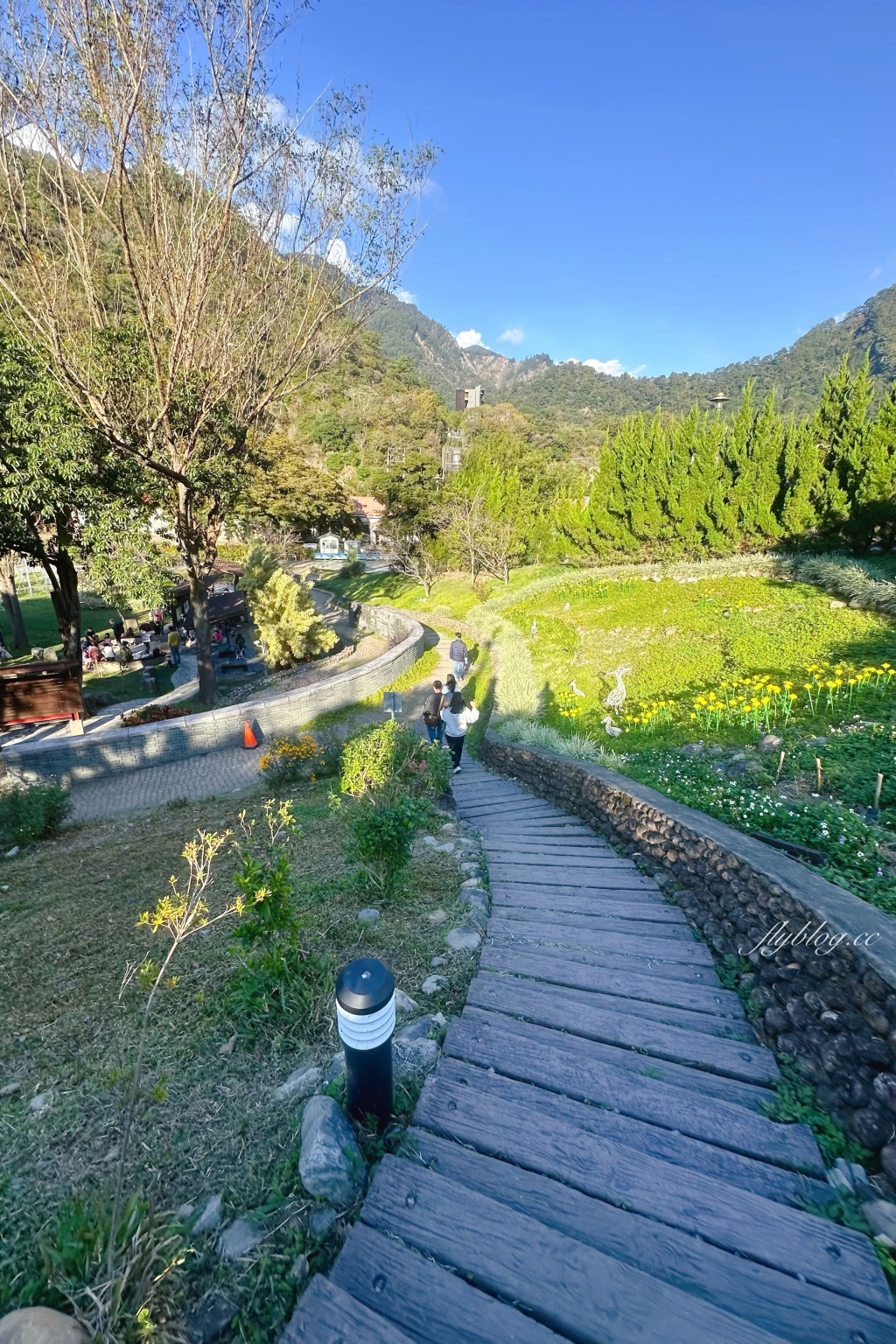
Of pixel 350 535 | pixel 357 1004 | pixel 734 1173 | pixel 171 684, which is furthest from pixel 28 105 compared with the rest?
pixel 350 535

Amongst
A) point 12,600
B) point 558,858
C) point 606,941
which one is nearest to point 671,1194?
point 606,941

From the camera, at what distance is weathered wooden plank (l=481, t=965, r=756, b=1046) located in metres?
2.72

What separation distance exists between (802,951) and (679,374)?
126780 millimetres

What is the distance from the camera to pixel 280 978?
2.99 meters

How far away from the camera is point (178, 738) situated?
33.0 feet

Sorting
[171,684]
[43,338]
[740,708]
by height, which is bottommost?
[171,684]

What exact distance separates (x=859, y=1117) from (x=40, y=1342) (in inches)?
105

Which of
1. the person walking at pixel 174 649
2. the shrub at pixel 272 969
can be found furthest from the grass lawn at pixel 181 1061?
the person walking at pixel 174 649

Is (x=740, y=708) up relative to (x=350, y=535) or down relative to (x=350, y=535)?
down

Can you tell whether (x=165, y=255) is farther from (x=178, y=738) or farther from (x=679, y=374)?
(x=679, y=374)

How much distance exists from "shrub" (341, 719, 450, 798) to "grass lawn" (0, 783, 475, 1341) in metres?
0.77

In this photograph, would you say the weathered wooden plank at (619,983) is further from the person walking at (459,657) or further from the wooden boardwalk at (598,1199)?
the person walking at (459,657)

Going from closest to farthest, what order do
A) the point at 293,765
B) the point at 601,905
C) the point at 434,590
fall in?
the point at 601,905 → the point at 293,765 → the point at 434,590

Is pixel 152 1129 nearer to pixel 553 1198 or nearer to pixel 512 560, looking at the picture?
pixel 553 1198
